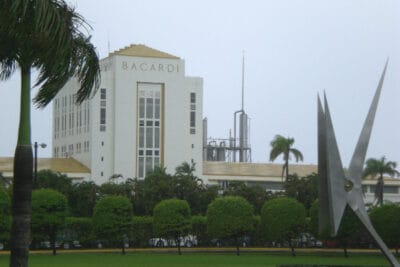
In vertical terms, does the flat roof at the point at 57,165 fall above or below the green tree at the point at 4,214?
above

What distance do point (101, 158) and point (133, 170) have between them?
3.38 m

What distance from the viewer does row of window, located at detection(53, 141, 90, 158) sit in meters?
93.8

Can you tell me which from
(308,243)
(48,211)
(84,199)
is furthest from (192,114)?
(48,211)

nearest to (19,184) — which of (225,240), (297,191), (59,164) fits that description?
(225,240)

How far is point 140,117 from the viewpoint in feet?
307

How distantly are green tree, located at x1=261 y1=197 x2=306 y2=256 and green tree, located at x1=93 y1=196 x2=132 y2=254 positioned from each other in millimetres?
8242

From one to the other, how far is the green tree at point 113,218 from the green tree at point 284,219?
8.24 metres

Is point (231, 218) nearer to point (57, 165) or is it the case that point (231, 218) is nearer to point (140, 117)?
point (57, 165)

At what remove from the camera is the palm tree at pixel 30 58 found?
57.0 feet

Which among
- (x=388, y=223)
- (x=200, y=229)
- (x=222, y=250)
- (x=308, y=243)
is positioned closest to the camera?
(x=388, y=223)

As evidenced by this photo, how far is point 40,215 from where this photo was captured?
5200cm

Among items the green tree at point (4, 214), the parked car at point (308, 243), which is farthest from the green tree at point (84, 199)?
the green tree at point (4, 214)

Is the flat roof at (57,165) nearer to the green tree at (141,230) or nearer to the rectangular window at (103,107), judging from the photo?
the rectangular window at (103,107)

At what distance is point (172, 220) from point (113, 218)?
3.43m
